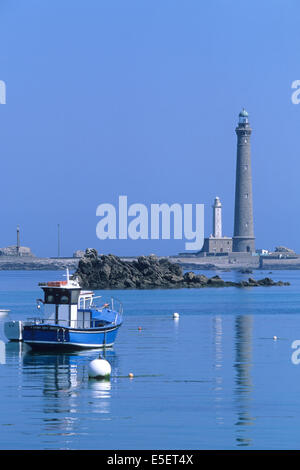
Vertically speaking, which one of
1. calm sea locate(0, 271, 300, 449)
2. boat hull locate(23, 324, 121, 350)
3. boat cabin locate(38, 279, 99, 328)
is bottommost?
calm sea locate(0, 271, 300, 449)

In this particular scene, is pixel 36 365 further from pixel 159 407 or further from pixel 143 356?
pixel 159 407

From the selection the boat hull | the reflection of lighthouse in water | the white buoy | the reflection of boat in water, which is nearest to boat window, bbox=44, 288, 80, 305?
the reflection of boat in water

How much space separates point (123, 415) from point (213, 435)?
3.61 metres

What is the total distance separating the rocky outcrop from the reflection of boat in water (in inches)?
2948

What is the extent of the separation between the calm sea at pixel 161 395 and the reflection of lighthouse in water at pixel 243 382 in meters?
0.03

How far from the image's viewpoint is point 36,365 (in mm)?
40062

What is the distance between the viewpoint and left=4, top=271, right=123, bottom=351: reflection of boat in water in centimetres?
4384

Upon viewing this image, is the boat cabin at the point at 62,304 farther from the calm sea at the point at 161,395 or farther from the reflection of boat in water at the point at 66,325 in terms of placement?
the calm sea at the point at 161,395

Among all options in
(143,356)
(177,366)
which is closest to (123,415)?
(177,366)

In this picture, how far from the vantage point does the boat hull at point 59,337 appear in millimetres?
43688

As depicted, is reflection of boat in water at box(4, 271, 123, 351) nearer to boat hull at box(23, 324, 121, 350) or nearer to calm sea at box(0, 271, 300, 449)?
boat hull at box(23, 324, 121, 350)

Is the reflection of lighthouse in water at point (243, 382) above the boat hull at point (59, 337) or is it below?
below

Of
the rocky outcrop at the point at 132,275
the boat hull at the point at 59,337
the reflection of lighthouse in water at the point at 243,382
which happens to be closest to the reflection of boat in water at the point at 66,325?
the boat hull at the point at 59,337

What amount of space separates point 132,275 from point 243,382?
94.8 m
